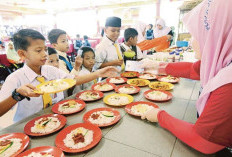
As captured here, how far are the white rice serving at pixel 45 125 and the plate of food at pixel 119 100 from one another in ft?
1.79

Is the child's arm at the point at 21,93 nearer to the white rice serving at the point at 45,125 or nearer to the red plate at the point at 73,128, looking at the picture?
the white rice serving at the point at 45,125

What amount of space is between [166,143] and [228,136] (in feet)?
1.20

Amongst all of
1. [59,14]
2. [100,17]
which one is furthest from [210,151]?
[59,14]

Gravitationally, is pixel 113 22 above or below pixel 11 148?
above

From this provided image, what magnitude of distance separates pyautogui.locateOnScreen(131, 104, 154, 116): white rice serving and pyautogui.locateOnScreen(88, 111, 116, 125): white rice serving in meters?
0.21

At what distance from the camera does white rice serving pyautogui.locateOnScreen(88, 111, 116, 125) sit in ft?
4.21

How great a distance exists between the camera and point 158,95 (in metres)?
1.72

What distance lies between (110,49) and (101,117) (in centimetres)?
202

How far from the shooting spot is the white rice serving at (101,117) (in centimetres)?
128

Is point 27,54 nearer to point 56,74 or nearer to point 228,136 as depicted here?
point 56,74

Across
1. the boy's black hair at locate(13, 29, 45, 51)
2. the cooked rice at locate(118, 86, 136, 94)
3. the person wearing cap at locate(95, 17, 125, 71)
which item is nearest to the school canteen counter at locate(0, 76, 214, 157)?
the cooked rice at locate(118, 86, 136, 94)

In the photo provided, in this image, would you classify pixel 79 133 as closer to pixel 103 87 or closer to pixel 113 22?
pixel 103 87

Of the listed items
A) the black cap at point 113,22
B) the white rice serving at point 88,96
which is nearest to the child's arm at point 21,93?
the white rice serving at point 88,96

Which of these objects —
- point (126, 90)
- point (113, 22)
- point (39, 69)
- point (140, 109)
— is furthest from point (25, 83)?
point (113, 22)
